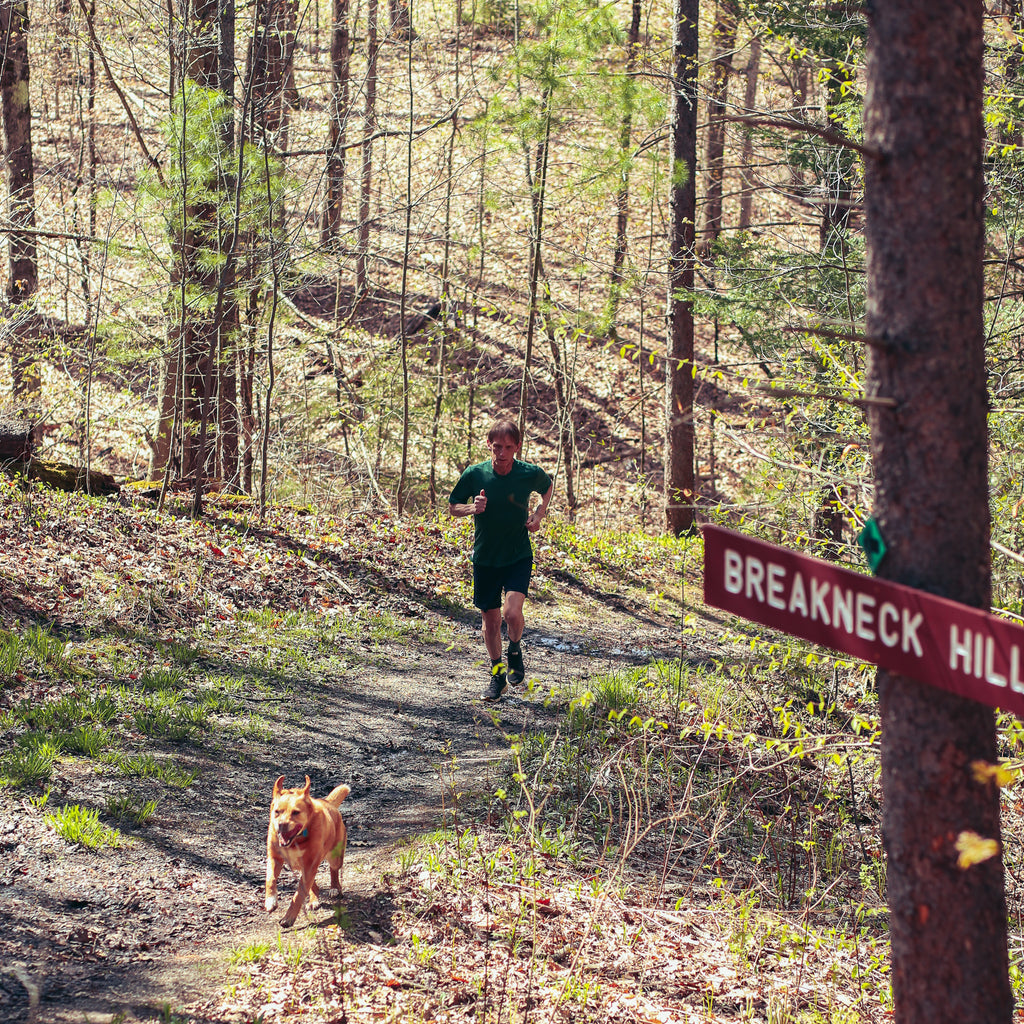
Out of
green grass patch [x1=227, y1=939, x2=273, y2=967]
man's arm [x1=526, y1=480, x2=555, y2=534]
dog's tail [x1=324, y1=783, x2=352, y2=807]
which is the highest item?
man's arm [x1=526, y1=480, x2=555, y2=534]

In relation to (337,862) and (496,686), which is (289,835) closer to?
(337,862)

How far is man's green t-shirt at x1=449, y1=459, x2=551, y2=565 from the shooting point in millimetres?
7828

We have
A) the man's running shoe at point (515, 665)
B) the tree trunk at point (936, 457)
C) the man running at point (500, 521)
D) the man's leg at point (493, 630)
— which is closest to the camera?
the tree trunk at point (936, 457)

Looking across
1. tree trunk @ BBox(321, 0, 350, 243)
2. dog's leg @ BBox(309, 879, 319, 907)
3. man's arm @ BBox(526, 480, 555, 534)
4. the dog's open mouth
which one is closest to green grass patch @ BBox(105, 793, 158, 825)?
dog's leg @ BBox(309, 879, 319, 907)

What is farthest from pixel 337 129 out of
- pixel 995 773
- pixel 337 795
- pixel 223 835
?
pixel 995 773

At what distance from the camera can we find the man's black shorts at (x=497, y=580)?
26.3ft

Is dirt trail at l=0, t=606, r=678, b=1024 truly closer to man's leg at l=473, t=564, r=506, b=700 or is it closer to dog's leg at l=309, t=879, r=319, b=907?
dog's leg at l=309, t=879, r=319, b=907

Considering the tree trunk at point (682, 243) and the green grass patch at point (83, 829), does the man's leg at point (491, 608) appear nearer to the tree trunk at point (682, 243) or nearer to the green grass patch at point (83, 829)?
the green grass patch at point (83, 829)

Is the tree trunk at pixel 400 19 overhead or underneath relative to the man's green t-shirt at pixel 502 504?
overhead

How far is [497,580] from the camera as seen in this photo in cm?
805

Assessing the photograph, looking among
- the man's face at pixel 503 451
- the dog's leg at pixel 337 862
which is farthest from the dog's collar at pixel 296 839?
the man's face at pixel 503 451

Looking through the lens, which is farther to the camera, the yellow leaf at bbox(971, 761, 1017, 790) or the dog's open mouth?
the dog's open mouth

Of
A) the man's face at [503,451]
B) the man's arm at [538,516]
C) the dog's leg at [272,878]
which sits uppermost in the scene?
the man's face at [503,451]

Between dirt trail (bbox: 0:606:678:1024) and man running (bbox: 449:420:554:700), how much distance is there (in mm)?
873
